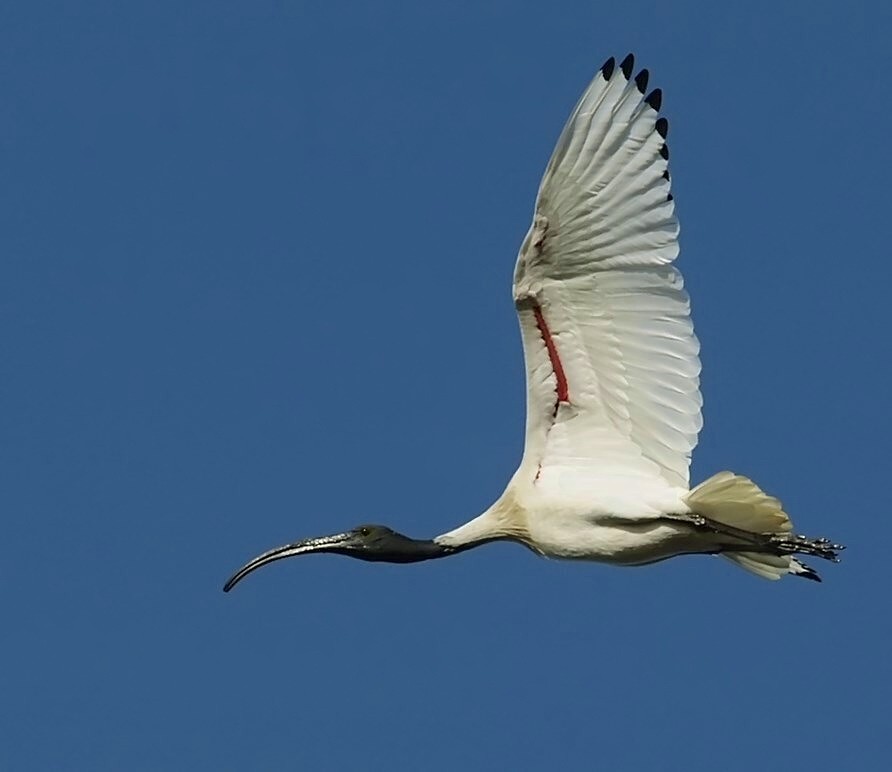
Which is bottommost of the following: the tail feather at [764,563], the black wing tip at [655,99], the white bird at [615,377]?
the tail feather at [764,563]

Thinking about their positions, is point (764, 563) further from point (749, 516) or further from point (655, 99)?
point (655, 99)

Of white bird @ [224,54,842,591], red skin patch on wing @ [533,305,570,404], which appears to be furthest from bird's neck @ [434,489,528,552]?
red skin patch on wing @ [533,305,570,404]

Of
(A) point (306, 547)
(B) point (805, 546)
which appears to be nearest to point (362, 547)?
(A) point (306, 547)

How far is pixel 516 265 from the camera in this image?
1434 cm

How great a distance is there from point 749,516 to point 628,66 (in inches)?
117

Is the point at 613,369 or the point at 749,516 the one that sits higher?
the point at 613,369

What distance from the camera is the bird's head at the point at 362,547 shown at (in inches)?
620

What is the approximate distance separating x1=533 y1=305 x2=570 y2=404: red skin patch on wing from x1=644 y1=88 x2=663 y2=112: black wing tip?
4.79 feet

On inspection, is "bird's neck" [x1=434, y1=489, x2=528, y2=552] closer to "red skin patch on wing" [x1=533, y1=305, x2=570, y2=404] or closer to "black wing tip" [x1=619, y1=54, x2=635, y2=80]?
"red skin patch on wing" [x1=533, y1=305, x2=570, y2=404]

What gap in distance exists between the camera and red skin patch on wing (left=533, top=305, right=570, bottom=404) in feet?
47.7

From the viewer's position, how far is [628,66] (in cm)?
1422

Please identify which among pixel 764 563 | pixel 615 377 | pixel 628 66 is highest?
pixel 628 66

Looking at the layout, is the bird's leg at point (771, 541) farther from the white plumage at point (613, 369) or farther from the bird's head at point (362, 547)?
the bird's head at point (362, 547)

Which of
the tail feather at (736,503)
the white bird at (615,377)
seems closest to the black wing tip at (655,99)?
the white bird at (615,377)
